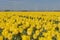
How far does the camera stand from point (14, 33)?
718cm

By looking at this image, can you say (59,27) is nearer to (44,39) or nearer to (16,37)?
(16,37)

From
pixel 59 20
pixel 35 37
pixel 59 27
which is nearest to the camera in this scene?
pixel 35 37

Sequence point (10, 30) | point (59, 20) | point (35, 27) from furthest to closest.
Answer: point (59, 20)
point (35, 27)
point (10, 30)

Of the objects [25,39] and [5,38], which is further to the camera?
[5,38]

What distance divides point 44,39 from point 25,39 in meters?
0.44

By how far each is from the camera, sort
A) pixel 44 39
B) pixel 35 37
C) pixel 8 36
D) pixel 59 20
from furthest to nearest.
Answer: pixel 59 20 → pixel 35 37 → pixel 8 36 → pixel 44 39

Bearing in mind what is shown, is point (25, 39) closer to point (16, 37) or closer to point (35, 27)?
point (16, 37)

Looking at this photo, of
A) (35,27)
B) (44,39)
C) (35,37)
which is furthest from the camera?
(35,27)

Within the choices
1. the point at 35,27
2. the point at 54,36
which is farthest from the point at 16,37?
the point at 35,27

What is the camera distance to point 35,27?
9.71m

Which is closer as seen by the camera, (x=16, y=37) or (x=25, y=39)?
(x=25, y=39)

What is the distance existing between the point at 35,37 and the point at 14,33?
646mm

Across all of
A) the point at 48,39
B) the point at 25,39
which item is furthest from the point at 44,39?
the point at 25,39

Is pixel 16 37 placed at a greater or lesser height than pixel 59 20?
greater
